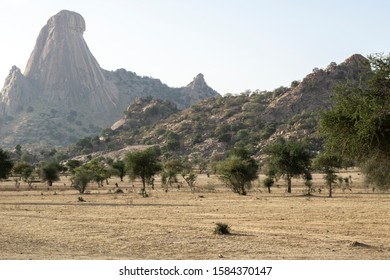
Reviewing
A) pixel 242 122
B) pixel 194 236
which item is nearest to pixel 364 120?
pixel 194 236

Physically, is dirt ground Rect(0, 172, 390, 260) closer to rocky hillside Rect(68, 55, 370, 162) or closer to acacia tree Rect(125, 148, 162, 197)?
acacia tree Rect(125, 148, 162, 197)

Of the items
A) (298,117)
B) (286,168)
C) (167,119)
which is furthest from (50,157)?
(286,168)

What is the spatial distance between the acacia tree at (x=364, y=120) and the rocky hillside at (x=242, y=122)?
8630 cm

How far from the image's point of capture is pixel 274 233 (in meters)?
21.0

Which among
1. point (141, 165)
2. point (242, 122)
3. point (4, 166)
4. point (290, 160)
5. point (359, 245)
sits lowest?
point (359, 245)

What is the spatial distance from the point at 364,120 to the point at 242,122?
408ft

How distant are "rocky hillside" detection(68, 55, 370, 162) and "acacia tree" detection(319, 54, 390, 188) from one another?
86.3 metres

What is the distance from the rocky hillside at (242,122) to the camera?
127 m

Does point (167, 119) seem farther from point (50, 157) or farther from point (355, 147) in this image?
point (355, 147)

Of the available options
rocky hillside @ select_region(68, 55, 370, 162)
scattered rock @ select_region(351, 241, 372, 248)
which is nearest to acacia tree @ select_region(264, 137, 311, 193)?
scattered rock @ select_region(351, 241, 372, 248)

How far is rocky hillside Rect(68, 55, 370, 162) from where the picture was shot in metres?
127

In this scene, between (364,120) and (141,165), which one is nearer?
(364,120)

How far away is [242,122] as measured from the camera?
5714 inches

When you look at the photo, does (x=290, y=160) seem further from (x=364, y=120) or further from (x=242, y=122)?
(x=242, y=122)
